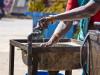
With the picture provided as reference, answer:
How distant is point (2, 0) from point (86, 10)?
30.3m

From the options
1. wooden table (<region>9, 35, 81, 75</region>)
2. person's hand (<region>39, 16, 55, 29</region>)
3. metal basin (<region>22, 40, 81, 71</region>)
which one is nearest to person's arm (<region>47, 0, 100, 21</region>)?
person's hand (<region>39, 16, 55, 29</region>)

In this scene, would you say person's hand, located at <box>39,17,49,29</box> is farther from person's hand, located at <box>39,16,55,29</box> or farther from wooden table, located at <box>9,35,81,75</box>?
wooden table, located at <box>9,35,81,75</box>

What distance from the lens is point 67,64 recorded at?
4.25 metres

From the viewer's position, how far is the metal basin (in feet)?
13.3

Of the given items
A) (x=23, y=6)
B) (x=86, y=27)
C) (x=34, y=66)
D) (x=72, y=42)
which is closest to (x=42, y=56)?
(x=34, y=66)

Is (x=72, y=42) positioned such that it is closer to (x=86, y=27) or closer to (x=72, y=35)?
(x=86, y=27)

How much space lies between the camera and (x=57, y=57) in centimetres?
418

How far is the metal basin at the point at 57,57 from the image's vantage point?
4.05 m

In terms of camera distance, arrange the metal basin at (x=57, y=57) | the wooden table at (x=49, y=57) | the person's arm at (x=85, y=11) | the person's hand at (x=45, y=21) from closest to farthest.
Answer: the person's arm at (x=85, y=11) → the person's hand at (x=45, y=21) → the wooden table at (x=49, y=57) → the metal basin at (x=57, y=57)

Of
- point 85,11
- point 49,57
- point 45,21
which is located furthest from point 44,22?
point 49,57

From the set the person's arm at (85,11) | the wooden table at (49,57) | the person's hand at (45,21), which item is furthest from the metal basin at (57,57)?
the person's arm at (85,11)

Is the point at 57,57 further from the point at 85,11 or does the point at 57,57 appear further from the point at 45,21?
the point at 85,11

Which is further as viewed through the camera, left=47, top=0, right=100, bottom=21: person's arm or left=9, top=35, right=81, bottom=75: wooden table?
left=9, top=35, right=81, bottom=75: wooden table

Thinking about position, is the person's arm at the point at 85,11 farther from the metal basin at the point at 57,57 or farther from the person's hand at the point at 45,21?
the metal basin at the point at 57,57
